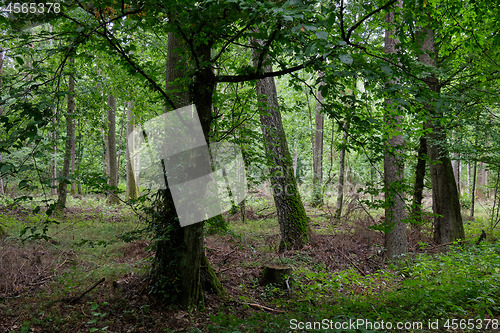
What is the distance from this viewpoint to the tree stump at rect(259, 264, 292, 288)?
5.86 m

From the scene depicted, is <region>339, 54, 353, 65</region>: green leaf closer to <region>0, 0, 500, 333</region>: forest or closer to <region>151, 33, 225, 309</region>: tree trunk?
<region>0, 0, 500, 333</region>: forest

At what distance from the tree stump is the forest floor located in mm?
112

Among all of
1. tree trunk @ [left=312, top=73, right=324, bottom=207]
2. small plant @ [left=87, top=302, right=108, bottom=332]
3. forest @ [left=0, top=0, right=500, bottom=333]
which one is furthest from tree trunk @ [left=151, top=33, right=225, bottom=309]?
tree trunk @ [left=312, top=73, right=324, bottom=207]

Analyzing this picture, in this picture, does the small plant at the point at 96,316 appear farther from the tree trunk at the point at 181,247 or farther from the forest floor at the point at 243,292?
the tree trunk at the point at 181,247

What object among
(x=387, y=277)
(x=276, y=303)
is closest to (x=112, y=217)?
(x=276, y=303)

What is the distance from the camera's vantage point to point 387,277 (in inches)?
251

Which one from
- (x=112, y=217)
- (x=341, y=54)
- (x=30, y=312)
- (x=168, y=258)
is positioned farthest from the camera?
(x=112, y=217)

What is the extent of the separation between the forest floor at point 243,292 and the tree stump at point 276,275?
112 mm

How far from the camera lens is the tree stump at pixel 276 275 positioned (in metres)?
5.86

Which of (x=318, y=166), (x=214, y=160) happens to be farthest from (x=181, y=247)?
(x=318, y=166)

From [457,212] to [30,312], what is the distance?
1085cm

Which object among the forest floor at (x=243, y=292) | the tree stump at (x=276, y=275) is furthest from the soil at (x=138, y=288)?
the tree stump at (x=276, y=275)

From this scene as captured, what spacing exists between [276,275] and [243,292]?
732 millimetres

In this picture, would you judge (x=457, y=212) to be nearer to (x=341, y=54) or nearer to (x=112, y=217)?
(x=341, y=54)
